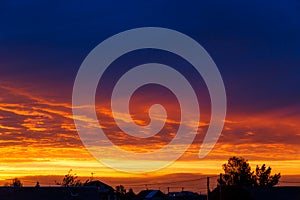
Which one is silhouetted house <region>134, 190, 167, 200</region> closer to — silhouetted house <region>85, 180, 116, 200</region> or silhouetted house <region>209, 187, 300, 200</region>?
silhouetted house <region>85, 180, 116, 200</region>

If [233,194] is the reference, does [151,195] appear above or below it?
above

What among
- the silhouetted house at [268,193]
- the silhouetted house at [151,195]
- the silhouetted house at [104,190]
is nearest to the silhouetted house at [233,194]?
the silhouetted house at [268,193]

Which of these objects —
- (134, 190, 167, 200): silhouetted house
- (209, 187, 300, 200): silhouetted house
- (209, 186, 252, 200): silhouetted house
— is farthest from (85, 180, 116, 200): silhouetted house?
(209, 186, 252, 200): silhouetted house

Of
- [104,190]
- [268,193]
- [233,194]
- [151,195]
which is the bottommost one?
[233,194]

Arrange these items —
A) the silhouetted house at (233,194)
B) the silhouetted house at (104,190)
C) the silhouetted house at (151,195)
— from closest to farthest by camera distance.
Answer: the silhouetted house at (233,194), the silhouetted house at (104,190), the silhouetted house at (151,195)

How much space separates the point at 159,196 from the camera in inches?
5591

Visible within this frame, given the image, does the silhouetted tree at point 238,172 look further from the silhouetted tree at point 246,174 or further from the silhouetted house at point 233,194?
the silhouetted house at point 233,194

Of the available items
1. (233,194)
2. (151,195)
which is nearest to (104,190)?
(151,195)

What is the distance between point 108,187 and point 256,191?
39.7m

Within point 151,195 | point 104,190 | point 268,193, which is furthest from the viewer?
point 151,195

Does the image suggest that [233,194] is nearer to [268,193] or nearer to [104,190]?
[268,193]

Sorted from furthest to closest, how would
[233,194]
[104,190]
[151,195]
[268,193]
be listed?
1. [151,195]
2. [104,190]
3. [268,193]
4. [233,194]

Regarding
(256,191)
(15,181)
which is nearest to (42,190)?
(256,191)

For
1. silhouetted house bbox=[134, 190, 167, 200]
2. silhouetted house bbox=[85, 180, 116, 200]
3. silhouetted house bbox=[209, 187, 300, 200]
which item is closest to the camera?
silhouetted house bbox=[209, 187, 300, 200]
